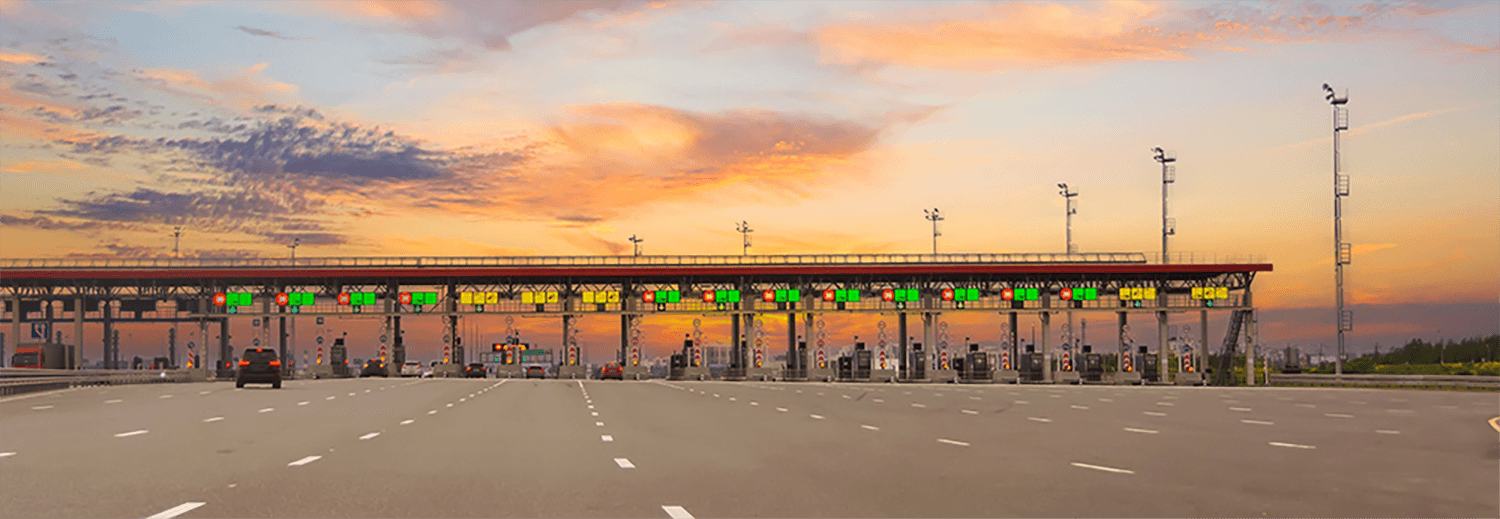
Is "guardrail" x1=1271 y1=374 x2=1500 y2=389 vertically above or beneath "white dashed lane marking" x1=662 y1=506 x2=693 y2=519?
beneath

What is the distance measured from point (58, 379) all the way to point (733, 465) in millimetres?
43838

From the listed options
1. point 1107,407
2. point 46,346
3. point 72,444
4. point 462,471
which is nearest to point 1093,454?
point 462,471

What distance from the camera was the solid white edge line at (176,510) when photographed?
34.1 ft

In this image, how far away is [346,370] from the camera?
109m

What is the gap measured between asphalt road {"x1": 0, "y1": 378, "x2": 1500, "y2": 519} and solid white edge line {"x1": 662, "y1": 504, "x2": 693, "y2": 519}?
0.03 meters

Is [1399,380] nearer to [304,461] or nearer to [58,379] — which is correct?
[58,379]

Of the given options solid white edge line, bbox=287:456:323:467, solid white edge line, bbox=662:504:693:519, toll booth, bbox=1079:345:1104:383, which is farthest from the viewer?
toll booth, bbox=1079:345:1104:383

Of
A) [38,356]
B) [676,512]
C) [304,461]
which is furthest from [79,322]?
[676,512]

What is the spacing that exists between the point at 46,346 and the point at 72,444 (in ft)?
233

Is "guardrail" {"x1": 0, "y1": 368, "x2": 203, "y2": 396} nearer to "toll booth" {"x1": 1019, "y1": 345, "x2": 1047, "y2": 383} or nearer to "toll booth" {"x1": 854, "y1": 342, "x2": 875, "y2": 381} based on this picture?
"toll booth" {"x1": 854, "y1": 342, "x2": 875, "y2": 381}

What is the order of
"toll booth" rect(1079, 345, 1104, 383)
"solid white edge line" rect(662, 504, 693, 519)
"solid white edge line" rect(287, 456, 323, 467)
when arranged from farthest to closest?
"toll booth" rect(1079, 345, 1104, 383)
"solid white edge line" rect(287, 456, 323, 467)
"solid white edge line" rect(662, 504, 693, 519)

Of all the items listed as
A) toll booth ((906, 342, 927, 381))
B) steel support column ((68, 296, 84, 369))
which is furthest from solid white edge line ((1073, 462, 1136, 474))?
steel support column ((68, 296, 84, 369))

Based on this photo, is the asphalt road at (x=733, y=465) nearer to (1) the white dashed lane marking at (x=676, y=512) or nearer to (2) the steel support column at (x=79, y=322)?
(1) the white dashed lane marking at (x=676, y=512)

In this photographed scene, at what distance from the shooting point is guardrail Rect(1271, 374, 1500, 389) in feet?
206
